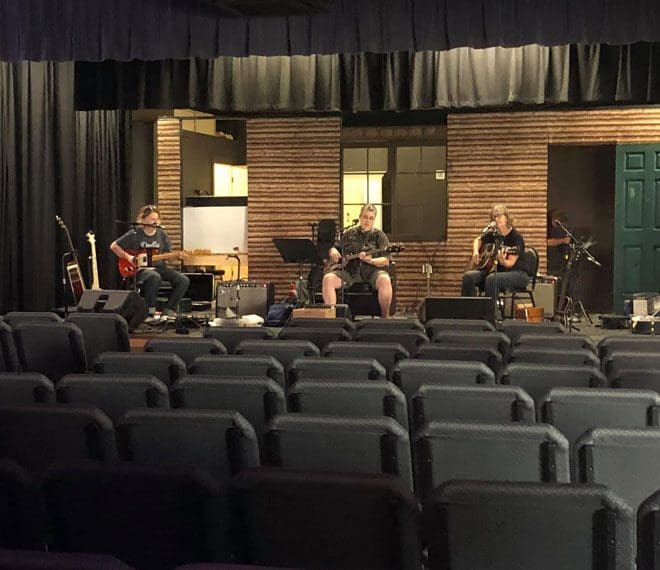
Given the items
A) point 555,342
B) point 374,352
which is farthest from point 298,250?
point 374,352

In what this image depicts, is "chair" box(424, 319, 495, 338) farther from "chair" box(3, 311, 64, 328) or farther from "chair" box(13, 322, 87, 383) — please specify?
"chair" box(3, 311, 64, 328)

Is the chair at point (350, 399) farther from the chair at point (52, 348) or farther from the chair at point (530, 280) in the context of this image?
the chair at point (530, 280)

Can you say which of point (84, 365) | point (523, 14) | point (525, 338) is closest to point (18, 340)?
point (84, 365)

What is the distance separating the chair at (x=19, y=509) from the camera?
2219mm

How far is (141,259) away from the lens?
1029 centimetres

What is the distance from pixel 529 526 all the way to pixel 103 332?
424 cm

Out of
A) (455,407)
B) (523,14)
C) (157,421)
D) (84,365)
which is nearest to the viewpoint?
(157,421)

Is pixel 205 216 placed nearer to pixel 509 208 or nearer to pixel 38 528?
pixel 509 208

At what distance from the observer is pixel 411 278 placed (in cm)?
1178

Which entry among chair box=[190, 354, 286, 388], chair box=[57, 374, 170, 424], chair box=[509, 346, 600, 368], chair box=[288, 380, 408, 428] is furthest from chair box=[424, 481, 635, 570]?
chair box=[509, 346, 600, 368]

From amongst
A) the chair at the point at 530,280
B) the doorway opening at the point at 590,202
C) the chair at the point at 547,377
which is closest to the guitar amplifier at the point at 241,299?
the chair at the point at 530,280

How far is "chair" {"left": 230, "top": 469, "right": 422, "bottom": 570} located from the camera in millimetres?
2061

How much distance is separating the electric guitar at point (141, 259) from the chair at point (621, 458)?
8.13 meters

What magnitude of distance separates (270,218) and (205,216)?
93 centimetres
